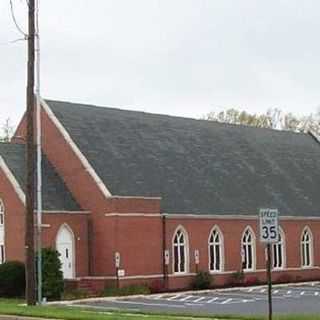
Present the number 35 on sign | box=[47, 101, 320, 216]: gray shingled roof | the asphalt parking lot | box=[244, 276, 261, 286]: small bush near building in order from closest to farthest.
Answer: the number 35 on sign < the asphalt parking lot < box=[47, 101, 320, 216]: gray shingled roof < box=[244, 276, 261, 286]: small bush near building

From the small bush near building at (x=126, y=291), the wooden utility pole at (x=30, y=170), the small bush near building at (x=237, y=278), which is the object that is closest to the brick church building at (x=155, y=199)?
the small bush near building at (x=237, y=278)

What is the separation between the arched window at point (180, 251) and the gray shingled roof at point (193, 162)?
1.27 metres

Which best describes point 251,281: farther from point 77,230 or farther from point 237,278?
point 77,230

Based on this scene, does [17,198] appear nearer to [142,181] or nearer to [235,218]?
[142,181]

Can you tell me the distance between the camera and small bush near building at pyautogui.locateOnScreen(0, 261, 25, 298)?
134 feet

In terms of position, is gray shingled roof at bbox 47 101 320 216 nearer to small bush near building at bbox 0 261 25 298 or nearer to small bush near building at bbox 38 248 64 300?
small bush near building at bbox 38 248 64 300

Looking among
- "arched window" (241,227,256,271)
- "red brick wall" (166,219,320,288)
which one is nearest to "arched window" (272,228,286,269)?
"red brick wall" (166,219,320,288)

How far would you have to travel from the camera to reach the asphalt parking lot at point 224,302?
32.3 m

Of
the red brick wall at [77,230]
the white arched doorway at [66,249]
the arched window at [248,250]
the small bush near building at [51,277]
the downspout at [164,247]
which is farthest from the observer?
the arched window at [248,250]

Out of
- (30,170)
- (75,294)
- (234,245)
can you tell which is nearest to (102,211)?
(75,294)

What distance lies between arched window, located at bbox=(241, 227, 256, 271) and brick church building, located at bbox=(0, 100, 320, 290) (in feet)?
0.19

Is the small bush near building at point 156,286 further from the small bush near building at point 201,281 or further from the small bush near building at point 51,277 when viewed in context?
the small bush near building at point 51,277

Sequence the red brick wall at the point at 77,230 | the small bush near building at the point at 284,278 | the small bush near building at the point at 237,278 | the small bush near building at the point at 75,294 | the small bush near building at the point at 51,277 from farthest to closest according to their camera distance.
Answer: the small bush near building at the point at 284,278
the small bush near building at the point at 237,278
the red brick wall at the point at 77,230
the small bush near building at the point at 75,294
the small bush near building at the point at 51,277

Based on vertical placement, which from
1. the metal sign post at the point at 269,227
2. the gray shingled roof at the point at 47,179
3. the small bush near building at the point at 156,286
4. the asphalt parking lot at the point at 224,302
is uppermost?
the gray shingled roof at the point at 47,179
